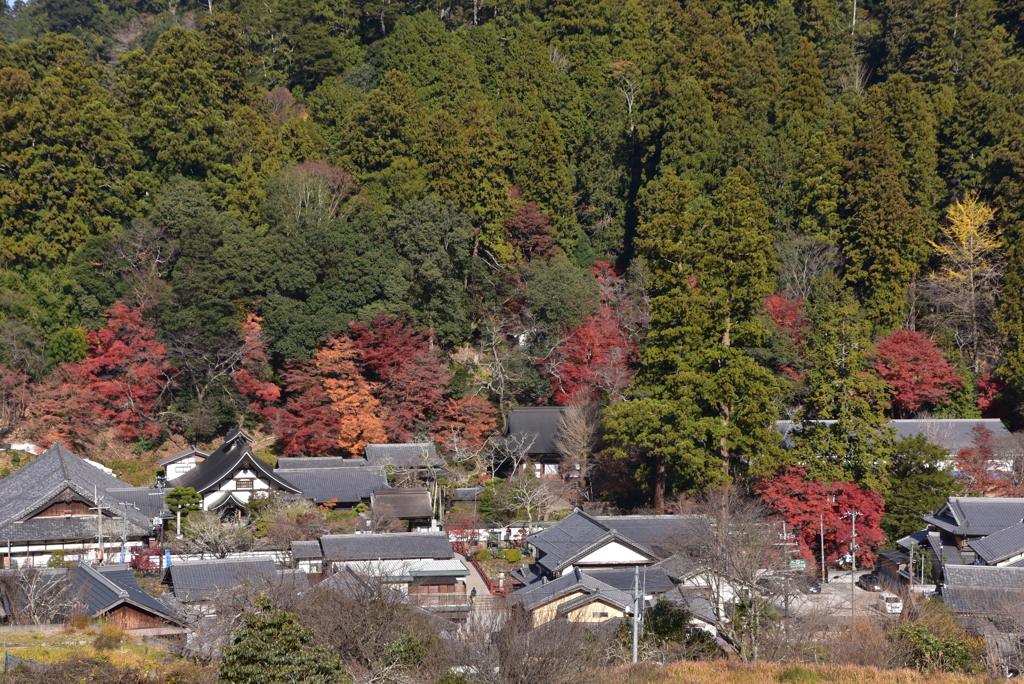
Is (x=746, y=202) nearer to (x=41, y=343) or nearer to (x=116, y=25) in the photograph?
(x=41, y=343)

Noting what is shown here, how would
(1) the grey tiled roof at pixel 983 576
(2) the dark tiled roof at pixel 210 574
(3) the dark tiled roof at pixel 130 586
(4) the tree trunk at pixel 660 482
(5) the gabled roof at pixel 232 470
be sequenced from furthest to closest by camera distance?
1. (5) the gabled roof at pixel 232 470
2. (4) the tree trunk at pixel 660 482
3. (1) the grey tiled roof at pixel 983 576
4. (2) the dark tiled roof at pixel 210 574
5. (3) the dark tiled roof at pixel 130 586

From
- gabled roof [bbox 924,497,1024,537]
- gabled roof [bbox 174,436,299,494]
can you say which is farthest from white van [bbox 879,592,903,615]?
gabled roof [bbox 174,436,299,494]

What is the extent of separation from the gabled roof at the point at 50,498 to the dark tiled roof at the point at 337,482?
147 inches

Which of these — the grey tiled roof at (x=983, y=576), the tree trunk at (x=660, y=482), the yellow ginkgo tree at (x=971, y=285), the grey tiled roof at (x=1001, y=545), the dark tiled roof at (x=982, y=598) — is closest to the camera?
the dark tiled roof at (x=982, y=598)

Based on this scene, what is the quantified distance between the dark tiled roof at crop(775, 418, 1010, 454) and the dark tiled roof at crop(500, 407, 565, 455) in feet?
19.6

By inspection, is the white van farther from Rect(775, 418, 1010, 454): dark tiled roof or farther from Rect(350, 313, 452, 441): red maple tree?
Rect(350, 313, 452, 441): red maple tree

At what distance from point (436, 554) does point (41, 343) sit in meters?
14.3

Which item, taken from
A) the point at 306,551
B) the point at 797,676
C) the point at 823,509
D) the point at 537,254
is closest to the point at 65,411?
the point at 306,551

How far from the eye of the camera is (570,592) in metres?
19.9

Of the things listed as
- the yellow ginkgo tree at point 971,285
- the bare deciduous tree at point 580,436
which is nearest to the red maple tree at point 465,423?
the bare deciduous tree at point 580,436

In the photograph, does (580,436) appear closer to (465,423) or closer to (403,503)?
(465,423)

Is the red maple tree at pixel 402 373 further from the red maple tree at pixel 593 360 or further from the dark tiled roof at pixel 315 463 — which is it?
the red maple tree at pixel 593 360

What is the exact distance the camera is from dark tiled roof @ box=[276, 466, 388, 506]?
27688 millimetres

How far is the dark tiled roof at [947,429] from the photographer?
28.3 meters
